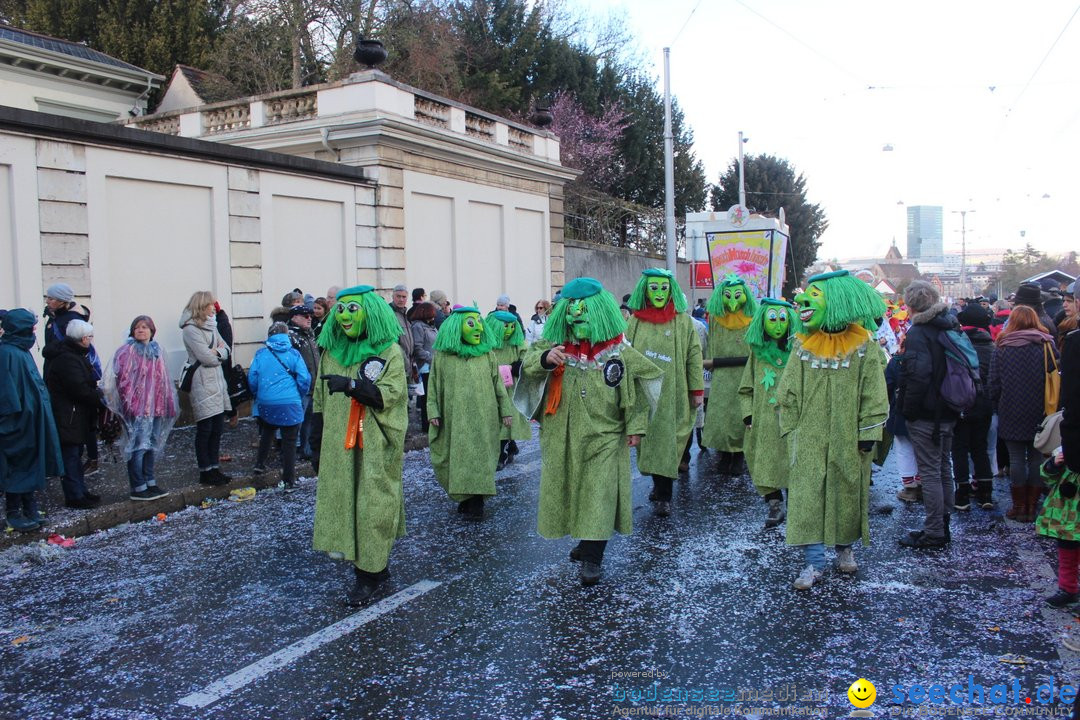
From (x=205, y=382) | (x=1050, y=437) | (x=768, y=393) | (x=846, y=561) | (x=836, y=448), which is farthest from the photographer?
(x=205, y=382)

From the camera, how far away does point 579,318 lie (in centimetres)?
566

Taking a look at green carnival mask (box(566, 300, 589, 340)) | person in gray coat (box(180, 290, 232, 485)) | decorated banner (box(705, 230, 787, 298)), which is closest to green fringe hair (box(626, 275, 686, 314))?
green carnival mask (box(566, 300, 589, 340))

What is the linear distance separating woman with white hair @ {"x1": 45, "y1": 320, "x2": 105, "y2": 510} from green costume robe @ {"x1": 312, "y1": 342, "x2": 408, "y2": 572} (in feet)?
9.82

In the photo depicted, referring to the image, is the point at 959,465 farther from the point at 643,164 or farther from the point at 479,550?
the point at 643,164

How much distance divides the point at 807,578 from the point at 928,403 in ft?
5.35

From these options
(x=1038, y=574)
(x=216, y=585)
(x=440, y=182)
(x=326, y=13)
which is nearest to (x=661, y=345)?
(x=1038, y=574)

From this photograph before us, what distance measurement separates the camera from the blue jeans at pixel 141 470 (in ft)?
25.3

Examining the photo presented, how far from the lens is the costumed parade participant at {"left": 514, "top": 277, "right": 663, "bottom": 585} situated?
5609 mm

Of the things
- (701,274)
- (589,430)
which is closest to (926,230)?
(701,274)

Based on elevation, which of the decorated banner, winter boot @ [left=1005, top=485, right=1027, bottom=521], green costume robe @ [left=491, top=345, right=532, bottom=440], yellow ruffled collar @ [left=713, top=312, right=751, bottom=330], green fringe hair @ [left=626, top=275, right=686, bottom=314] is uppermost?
the decorated banner

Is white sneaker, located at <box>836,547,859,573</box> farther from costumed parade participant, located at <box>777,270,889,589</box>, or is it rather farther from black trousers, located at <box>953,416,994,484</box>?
black trousers, located at <box>953,416,994,484</box>

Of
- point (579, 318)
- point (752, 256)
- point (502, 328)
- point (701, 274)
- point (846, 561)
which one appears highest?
point (701, 274)

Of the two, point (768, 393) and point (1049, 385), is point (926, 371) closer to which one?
point (768, 393)

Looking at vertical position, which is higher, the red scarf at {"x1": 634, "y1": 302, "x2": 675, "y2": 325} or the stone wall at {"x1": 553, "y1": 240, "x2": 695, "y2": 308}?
the stone wall at {"x1": 553, "y1": 240, "x2": 695, "y2": 308}
